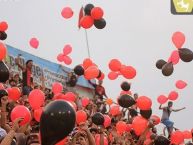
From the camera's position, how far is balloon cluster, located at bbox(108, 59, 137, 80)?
263 inches

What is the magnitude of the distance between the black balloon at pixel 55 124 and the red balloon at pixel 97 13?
4418 mm

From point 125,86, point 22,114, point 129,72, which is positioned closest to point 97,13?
point 129,72

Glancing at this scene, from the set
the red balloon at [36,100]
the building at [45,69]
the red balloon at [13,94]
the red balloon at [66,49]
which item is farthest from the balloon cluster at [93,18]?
the building at [45,69]

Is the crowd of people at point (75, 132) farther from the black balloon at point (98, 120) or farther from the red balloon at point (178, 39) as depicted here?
the red balloon at point (178, 39)

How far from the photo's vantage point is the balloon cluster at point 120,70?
6691 millimetres

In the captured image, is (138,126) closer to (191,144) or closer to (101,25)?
(191,144)

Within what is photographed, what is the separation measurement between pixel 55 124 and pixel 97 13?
4.51 metres

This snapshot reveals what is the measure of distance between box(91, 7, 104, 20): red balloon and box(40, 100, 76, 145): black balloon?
4.42 meters

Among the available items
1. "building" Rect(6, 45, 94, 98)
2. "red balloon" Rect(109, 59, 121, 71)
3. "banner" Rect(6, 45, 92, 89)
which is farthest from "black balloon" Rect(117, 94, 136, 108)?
"banner" Rect(6, 45, 92, 89)

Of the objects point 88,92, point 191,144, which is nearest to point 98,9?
point 191,144

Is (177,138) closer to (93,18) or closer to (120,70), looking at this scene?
(120,70)

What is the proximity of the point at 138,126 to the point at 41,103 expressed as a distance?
1.43 meters

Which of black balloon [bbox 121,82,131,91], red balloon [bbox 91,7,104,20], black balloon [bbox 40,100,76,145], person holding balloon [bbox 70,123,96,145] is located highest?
red balloon [bbox 91,7,104,20]

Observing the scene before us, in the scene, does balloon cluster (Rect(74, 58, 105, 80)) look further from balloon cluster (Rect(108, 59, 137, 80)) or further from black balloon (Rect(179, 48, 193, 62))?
black balloon (Rect(179, 48, 193, 62))
